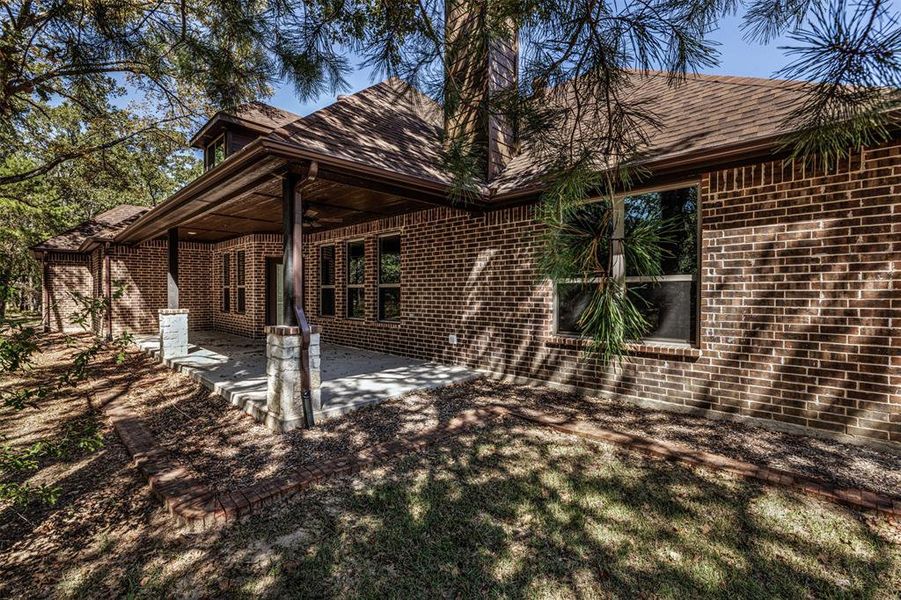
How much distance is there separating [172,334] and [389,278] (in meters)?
4.29

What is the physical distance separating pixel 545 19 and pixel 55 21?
15.0 feet

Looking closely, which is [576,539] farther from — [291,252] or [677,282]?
[291,252]

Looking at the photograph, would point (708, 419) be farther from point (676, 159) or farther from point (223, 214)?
point (223, 214)

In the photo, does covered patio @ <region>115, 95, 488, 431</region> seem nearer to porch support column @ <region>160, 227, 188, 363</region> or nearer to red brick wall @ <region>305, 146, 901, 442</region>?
porch support column @ <region>160, 227, 188, 363</region>

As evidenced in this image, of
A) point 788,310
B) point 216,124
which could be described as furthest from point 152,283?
point 788,310

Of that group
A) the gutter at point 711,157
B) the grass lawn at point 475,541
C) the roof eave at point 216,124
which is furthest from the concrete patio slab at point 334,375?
the roof eave at point 216,124

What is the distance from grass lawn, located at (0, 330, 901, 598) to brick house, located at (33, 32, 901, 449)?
154cm

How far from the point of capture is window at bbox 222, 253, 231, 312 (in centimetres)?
1188

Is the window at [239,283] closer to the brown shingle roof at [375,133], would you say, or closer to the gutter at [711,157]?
the brown shingle roof at [375,133]

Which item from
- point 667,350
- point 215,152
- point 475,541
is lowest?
point 475,541

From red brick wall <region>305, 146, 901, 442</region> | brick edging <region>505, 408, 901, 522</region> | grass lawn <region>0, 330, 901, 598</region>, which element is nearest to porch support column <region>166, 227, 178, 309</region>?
grass lawn <region>0, 330, 901, 598</region>

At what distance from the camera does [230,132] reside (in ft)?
28.6

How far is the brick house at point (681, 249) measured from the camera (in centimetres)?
357

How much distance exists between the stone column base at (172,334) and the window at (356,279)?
3136mm
